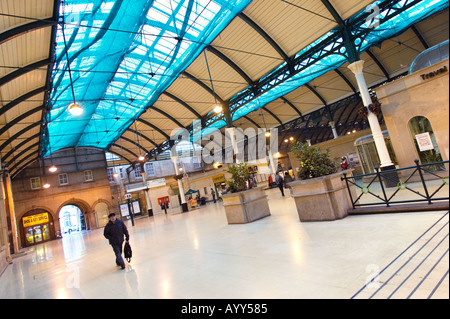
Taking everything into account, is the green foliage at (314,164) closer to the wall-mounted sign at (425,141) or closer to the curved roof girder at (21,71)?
the wall-mounted sign at (425,141)

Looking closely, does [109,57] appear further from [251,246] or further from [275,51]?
[251,246]

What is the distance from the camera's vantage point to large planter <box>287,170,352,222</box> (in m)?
6.86

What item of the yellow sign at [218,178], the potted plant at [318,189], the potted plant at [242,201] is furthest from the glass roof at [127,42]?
the yellow sign at [218,178]

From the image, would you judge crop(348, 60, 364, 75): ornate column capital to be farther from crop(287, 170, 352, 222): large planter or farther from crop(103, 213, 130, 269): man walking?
crop(103, 213, 130, 269): man walking

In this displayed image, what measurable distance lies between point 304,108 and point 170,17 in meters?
16.5

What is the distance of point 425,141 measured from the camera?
352 inches

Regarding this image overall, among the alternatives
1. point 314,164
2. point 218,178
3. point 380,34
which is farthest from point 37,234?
point 380,34

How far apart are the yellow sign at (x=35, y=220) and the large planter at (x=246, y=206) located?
25.0 meters

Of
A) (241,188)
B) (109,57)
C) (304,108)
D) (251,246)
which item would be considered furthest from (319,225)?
(304,108)

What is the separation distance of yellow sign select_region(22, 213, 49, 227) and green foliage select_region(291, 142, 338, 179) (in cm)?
2854

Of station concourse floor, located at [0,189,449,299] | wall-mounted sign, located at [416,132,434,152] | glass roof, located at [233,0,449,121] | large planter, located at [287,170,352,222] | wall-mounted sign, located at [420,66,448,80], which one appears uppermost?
glass roof, located at [233,0,449,121]

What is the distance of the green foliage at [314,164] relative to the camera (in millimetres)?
7176

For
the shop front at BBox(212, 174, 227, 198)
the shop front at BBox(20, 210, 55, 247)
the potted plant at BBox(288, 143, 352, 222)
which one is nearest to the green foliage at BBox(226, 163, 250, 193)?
the potted plant at BBox(288, 143, 352, 222)

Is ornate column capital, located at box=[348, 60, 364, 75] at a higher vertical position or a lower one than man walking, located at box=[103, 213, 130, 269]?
higher
